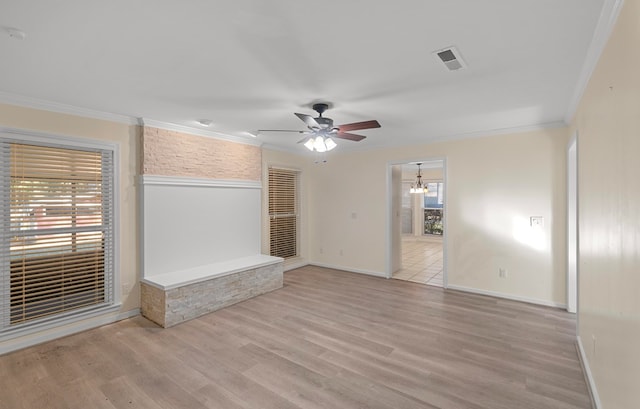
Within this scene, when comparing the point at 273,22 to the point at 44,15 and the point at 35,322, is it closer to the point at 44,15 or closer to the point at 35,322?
the point at 44,15

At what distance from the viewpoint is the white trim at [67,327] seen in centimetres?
301

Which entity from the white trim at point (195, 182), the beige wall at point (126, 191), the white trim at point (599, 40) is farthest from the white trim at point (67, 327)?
the white trim at point (599, 40)

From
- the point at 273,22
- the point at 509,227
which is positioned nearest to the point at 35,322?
the point at 273,22

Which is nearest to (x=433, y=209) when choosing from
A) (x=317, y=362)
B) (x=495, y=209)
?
(x=495, y=209)

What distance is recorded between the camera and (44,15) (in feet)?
5.67

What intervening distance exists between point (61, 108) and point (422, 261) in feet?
23.3

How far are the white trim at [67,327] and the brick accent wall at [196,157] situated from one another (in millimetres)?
1836

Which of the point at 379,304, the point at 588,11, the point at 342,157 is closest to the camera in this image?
the point at 588,11

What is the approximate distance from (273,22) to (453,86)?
6.03 feet

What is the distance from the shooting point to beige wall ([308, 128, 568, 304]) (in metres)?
4.12

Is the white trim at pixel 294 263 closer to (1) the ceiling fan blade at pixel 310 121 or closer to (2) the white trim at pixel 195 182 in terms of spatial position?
(2) the white trim at pixel 195 182

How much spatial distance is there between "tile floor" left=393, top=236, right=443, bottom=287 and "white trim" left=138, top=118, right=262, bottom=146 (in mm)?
3798

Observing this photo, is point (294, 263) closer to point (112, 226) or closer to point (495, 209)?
point (112, 226)

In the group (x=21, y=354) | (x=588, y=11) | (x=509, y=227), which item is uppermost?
(x=588, y=11)
